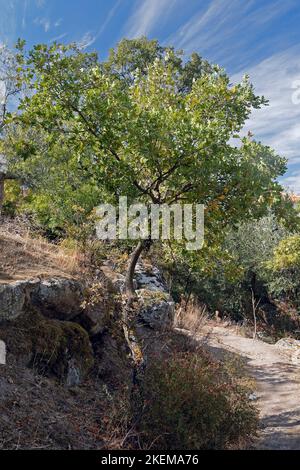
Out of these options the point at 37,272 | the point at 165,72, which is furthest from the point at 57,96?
the point at 37,272

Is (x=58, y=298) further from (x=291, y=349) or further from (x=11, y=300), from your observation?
(x=291, y=349)

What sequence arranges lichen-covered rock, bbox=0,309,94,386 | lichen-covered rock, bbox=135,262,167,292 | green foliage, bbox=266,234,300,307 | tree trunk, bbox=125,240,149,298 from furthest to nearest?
1. green foliage, bbox=266,234,300,307
2. lichen-covered rock, bbox=135,262,167,292
3. tree trunk, bbox=125,240,149,298
4. lichen-covered rock, bbox=0,309,94,386

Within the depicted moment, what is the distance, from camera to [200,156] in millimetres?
5797

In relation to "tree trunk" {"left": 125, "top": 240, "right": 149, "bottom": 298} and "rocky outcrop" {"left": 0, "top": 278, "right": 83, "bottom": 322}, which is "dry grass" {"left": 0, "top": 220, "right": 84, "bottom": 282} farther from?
"tree trunk" {"left": 125, "top": 240, "right": 149, "bottom": 298}

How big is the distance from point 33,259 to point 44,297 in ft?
5.20

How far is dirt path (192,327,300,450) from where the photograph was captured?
6.46 m

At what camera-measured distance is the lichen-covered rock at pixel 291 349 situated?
12655 mm

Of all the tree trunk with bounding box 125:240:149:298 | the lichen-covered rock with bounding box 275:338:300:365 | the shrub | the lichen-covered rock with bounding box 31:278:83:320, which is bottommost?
the lichen-covered rock with bounding box 275:338:300:365

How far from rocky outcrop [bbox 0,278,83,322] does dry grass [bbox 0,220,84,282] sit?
0.34 meters

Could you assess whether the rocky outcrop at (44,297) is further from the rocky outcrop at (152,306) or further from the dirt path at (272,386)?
the dirt path at (272,386)

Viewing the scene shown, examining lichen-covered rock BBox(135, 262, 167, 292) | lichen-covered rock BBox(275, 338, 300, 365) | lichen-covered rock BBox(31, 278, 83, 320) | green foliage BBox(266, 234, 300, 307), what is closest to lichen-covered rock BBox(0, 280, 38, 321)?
lichen-covered rock BBox(31, 278, 83, 320)

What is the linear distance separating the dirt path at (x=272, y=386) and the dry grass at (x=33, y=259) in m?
4.74

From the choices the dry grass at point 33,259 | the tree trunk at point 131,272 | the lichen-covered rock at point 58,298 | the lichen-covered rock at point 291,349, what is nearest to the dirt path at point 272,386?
the lichen-covered rock at point 291,349
